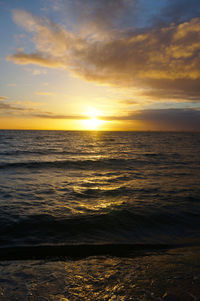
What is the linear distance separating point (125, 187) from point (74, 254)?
6.83 metres

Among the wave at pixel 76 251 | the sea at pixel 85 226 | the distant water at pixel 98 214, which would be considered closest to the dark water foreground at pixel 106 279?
the sea at pixel 85 226

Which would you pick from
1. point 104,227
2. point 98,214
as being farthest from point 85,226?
point 98,214

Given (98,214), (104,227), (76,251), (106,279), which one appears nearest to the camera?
(106,279)

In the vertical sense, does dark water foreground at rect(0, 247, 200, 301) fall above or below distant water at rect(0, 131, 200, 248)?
above

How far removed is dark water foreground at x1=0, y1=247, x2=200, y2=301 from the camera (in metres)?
3.00

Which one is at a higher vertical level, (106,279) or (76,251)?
(106,279)

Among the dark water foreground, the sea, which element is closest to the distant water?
the sea

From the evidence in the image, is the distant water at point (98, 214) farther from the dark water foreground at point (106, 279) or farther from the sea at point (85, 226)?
the dark water foreground at point (106, 279)

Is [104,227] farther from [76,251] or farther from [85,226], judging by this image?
[76,251]

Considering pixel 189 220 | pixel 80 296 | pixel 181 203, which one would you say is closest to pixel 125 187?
pixel 181 203

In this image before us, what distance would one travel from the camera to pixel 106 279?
343cm

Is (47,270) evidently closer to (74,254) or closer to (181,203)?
(74,254)

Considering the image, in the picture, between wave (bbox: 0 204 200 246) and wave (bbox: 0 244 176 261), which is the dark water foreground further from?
wave (bbox: 0 204 200 246)

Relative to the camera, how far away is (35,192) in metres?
9.52
